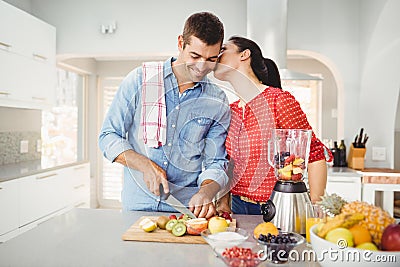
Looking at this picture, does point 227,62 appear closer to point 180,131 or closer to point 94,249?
point 180,131

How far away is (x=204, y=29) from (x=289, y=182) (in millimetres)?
630

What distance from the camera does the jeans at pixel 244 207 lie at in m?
1.81

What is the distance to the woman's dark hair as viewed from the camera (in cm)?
184

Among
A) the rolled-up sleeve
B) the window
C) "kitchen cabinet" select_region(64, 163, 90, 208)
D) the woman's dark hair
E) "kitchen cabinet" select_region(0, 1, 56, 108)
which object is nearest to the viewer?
the rolled-up sleeve

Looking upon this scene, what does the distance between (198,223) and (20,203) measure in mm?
2048

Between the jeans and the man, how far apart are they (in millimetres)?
180

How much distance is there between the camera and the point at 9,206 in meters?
2.92

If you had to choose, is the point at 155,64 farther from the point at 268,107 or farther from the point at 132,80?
the point at 268,107

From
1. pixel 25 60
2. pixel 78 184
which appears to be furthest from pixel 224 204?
pixel 78 184

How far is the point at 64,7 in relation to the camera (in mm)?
4066

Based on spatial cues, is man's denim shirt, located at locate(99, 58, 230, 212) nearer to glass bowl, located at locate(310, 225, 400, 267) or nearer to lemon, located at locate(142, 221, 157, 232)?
lemon, located at locate(142, 221, 157, 232)

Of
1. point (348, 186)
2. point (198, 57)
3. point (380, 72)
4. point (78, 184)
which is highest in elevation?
point (380, 72)

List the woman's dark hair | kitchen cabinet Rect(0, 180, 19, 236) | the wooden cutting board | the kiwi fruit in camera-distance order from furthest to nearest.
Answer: kitchen cabinet Rect(0, 180, 19, 236) → the woman's dark hair → the kiwi fruit → the wooden cutting board

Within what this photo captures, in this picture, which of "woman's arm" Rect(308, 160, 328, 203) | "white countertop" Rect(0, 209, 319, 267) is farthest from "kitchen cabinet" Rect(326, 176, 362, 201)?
"white countertop" Rect(0, 209, 319, 267)
